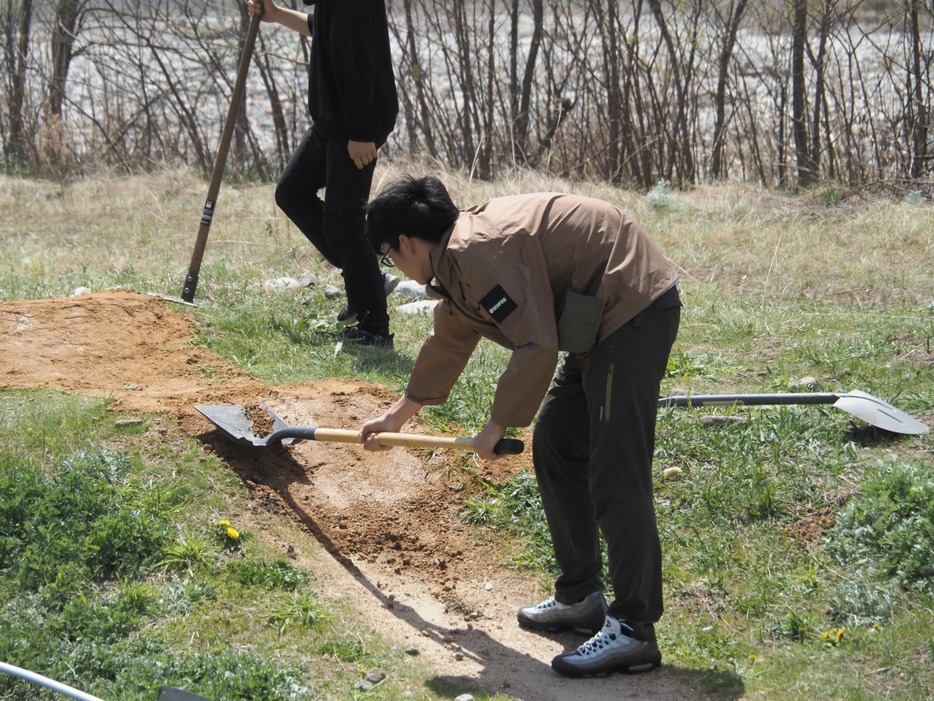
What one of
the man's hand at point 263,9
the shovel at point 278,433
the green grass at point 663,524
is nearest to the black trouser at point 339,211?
the green grass at point 663,524

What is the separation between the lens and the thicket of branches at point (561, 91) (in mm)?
9312

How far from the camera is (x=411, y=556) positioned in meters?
4.46

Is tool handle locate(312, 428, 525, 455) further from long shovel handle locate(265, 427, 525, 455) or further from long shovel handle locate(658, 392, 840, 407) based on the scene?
long shovel handle locate(658, 392, 840, 407)

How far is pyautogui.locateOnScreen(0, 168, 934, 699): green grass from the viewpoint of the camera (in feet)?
11.7

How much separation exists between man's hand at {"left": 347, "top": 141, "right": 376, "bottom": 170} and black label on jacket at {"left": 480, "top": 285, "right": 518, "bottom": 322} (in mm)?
2681

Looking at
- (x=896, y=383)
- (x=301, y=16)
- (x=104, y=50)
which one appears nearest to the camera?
(x=896, y=383)

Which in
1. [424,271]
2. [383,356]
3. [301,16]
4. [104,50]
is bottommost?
[383,356]

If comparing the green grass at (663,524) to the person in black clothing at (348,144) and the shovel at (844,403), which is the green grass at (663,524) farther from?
the person in black clothing at (348,144)

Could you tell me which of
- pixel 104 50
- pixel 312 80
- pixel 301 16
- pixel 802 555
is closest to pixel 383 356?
pixel 312 80

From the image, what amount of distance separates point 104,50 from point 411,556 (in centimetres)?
890

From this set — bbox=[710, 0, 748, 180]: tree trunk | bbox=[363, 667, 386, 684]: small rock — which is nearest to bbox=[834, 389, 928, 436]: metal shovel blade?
bbox=[363, 667, 386, 684]: small rock

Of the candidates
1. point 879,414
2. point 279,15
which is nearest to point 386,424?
point 879,414

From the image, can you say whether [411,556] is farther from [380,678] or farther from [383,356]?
[383,356]

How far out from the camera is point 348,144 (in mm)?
5648
